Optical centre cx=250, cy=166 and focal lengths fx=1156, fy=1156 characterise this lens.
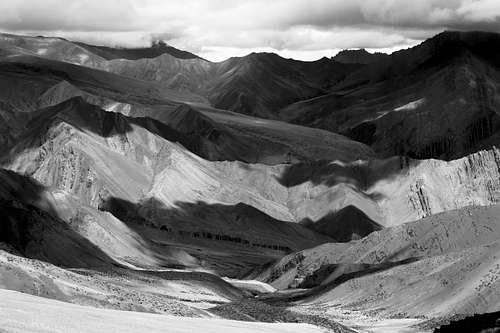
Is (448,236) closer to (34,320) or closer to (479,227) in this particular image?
(479,227)

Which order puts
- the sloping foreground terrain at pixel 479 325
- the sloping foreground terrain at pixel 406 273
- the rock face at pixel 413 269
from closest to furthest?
the sloping foreground terrain at pixel 479 325
the sloping foreground terrain at pixel 406 273
the rock face at pixel 413 269

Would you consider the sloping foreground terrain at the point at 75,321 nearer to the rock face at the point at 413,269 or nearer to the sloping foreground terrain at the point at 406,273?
the sloping foreground terrain at the point at 406,273

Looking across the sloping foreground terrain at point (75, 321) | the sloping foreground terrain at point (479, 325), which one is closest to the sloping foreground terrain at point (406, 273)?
the sloping foreground terrain at point (479, 325)

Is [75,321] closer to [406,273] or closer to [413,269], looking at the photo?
[406,273]

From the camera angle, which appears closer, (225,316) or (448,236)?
(225,316)

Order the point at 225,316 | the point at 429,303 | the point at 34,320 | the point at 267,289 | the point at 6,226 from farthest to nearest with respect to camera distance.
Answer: the point at 267,289
the point at 6,226
the point at 429,303
the point at 225,316
the point at 34,320

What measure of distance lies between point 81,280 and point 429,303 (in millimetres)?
43473

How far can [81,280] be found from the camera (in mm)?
78812

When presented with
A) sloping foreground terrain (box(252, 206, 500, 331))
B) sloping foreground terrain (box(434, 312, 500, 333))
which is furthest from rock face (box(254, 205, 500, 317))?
sloping foreground terrain (box(434, 312, 500, 333))

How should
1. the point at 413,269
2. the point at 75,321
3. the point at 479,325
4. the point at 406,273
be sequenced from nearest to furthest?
the point at 75,321
the point at 479,325
the point at 406,273
the point at 413,269

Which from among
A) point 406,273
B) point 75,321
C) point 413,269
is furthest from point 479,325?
point 413,269

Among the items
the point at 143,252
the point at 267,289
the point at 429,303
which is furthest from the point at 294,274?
the point at 429,303

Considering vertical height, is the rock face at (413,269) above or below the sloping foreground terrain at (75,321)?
above

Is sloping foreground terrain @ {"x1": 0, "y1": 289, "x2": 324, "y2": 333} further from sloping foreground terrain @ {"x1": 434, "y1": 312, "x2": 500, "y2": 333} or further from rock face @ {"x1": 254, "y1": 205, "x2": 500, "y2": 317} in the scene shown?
rock face @ {"x1": 254, "y1": 205, "x2": 500, "y2": 317}
